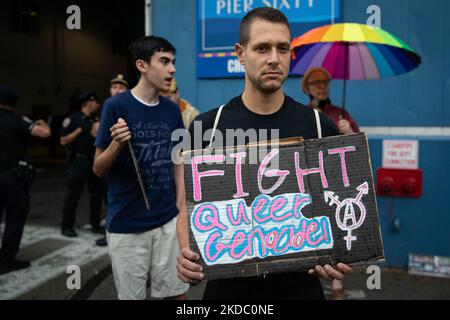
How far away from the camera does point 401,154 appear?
484 cm

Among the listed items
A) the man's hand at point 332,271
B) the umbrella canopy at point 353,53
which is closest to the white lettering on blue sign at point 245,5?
the umbrella canopy at point 353,53

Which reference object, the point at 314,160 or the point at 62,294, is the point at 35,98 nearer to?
the point at 62,294

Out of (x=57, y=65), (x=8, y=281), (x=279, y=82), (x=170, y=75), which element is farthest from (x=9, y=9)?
(x=279, y=82)

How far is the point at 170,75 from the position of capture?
3094mm

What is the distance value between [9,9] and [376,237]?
22198 millimetres

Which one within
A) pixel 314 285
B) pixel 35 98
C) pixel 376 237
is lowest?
pixel 314 285

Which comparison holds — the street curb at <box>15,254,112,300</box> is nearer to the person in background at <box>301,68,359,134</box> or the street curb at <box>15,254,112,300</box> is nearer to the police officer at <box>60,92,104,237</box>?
the police officer at <box>60,92,104,237</box>

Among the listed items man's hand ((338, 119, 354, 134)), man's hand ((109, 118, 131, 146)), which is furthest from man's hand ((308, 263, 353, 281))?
man's hand ((338, 119, 354, 134))

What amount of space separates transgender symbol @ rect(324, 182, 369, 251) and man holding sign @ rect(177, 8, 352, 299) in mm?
261

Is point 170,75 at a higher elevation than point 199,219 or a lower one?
higher

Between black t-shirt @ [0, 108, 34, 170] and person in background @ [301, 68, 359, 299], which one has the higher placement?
person in background @ [301, 68, 359, 299]

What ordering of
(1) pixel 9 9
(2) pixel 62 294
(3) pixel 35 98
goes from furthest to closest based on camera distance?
(3) pixel 35 98
(1) pixel 9 9
(2) pixel 62 294

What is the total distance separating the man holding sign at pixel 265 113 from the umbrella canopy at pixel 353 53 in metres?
1.48

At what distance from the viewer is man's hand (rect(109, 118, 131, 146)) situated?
105 inches
